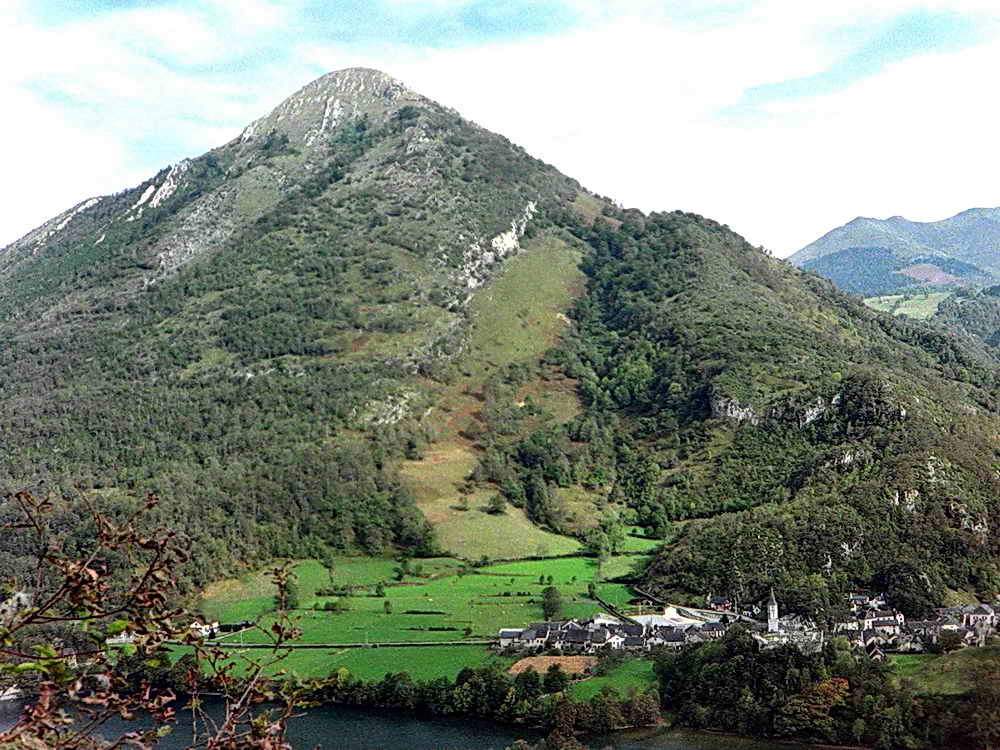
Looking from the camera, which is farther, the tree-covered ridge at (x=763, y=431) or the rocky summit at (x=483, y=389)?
the rocky summit at (x=483, y=389)

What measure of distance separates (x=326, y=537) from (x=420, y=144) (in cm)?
10268

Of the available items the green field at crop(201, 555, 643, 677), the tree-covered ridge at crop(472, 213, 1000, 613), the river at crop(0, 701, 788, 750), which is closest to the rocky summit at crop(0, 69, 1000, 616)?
the tree-covered ridge at crop(472, 213, 1000, 613)

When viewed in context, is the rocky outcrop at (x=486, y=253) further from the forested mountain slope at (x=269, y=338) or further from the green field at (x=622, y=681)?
the green field at (x=622, y=681)

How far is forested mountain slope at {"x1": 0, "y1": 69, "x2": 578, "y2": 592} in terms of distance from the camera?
110000mm

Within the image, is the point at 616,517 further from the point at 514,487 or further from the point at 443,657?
the point at 443,657

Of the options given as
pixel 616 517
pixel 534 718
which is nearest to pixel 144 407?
pixel 616 517

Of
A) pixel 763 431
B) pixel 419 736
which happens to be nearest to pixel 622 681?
pixel 419 736

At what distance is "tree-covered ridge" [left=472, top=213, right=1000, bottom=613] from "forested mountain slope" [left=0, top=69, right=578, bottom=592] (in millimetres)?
17042

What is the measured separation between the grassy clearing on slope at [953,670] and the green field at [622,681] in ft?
49.3

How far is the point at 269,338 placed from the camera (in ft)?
465

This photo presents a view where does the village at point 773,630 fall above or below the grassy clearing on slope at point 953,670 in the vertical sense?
below

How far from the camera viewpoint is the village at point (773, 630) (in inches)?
2721

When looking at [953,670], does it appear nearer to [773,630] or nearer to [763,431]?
[773,630]

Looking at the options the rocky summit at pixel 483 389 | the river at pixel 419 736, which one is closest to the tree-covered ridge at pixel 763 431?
the rocky summit at pixel 483 389
